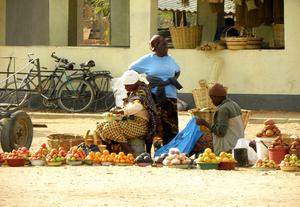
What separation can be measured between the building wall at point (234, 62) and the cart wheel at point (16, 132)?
800 cm

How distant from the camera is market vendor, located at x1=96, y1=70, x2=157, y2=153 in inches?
522

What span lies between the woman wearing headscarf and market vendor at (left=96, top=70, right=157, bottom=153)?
409 mm

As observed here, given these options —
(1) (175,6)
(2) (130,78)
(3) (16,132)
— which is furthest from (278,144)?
(1) (175,6)

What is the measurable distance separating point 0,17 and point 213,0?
4.82 m

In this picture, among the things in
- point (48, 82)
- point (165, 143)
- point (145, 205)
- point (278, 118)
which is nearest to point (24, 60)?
point (48, 82)

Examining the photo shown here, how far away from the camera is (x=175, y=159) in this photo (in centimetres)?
1238

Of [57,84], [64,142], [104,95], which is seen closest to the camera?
[64,142]

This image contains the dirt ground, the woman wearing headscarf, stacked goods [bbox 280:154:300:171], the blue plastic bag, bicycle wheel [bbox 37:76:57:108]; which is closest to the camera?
the dirt ground

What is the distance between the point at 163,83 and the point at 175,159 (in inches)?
69.5

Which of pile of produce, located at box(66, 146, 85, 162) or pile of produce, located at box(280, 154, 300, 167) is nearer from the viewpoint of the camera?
pile of produce, located at box(280, 154, 300, 167)

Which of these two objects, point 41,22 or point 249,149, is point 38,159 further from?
point 41,22

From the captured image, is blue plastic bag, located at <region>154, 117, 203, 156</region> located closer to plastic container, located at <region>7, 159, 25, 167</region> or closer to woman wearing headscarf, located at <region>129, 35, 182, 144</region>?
woman wearing headscarf, located at <region>129, 35, 182, 144</region>

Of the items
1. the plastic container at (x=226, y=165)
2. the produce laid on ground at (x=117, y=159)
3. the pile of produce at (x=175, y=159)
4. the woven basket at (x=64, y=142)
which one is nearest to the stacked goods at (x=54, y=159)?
the produce laid on ground at (x=117, y=159)

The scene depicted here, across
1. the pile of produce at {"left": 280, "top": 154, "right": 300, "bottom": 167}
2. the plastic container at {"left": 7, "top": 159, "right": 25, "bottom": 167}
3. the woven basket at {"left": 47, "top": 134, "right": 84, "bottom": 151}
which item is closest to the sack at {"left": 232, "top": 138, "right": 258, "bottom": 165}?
the pile of produce at {"left": 280, "top": 154, "right": 300, "bottom": 167}
